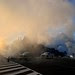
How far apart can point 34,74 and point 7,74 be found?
4.72 meters

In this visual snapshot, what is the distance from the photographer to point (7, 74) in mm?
20328

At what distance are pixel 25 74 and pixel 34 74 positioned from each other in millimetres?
1308

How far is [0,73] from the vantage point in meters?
20.1

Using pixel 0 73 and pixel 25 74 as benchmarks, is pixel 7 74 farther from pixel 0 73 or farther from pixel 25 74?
pixel 25 74

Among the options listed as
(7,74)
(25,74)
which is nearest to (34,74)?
(25,74)

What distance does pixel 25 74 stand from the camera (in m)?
23.4

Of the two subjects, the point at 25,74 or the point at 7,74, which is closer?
the point at 7,74

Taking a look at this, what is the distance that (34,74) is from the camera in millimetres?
24312

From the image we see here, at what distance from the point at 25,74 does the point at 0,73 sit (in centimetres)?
398

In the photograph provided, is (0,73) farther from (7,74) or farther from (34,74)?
(34,74)

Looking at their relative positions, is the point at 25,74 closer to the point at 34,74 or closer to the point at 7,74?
the point at 34,74

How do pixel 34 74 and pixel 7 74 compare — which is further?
pixel 34 74

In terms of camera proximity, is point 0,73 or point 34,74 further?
point 34,74

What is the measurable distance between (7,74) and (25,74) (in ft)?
11.4
